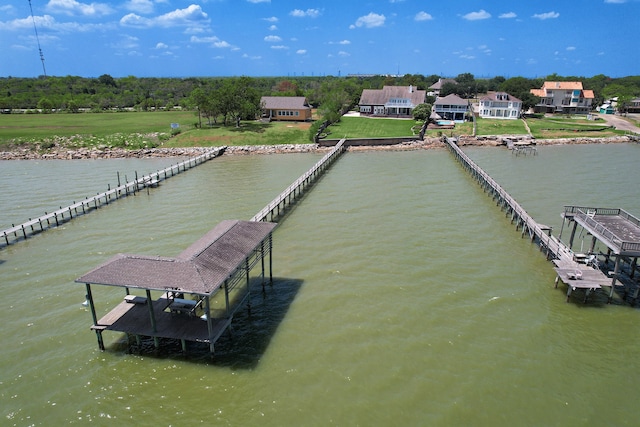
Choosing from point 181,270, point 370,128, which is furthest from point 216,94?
point 181,270

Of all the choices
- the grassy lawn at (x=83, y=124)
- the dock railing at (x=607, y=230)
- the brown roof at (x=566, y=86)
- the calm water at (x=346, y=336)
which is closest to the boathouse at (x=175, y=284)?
the calm water at (x=346, y=336)

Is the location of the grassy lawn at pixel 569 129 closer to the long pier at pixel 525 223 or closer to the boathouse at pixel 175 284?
the long pier at pixel 525 223

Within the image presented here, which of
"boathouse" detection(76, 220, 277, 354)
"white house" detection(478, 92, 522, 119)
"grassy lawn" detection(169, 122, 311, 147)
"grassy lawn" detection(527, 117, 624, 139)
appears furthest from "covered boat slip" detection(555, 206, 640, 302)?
"white house" detection(478, 92, 522, 119)

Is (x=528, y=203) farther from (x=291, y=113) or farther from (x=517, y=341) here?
(x=291, y=113)

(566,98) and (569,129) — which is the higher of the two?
(566,98)

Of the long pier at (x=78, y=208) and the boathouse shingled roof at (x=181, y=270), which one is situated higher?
the boathouse shingled roof at (x=181, y=270)

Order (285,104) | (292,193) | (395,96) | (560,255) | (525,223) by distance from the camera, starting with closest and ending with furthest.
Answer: (560,255)
(525,223)
(292,193)
(285,104)
(395,96)

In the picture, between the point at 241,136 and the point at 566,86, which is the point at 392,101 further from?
the point at 566,86
